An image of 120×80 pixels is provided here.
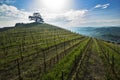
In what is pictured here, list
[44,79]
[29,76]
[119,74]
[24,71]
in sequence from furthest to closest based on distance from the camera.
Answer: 1. [119,74]
2. [24,71]
3. [29,76]
4. [44,79]

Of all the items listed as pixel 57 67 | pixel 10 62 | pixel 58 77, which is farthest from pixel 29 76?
pixel 10 62

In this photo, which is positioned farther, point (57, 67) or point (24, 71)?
point (57, 67)

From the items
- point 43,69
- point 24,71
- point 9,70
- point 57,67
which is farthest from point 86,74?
point 9,70

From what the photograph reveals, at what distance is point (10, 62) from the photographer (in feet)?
111

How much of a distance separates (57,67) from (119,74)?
14.2 metres

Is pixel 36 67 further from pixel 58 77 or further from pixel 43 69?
pixel 58 77

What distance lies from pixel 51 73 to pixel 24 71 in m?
5.85

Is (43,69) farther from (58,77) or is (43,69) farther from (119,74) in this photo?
(119,74)

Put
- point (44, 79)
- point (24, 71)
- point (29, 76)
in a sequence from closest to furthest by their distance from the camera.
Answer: point (44, 79) → point (29, 76) → point (24, 71)

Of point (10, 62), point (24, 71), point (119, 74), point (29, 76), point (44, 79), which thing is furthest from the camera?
point (10, 62)

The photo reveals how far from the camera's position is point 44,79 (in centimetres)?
2408

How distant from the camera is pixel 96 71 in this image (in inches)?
1273

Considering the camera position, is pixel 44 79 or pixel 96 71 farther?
pixel 96 71

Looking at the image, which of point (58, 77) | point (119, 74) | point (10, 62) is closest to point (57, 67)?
point (58, 77)
